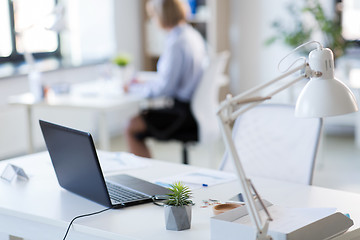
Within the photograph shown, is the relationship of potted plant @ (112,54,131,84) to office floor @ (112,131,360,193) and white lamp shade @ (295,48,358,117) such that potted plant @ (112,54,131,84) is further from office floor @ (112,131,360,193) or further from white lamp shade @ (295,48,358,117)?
white lamp shade @ (295,48,358,117)

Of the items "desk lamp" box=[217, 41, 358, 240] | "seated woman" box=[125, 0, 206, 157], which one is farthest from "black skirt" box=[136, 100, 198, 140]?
"desk lamp" box=[217, 41, 358, 240]

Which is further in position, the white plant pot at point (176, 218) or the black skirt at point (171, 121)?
the black skirt at point (171, 121)

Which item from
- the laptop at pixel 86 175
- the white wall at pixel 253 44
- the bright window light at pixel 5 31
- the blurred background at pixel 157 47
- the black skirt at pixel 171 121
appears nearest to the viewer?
the laptop at pixel 86 175

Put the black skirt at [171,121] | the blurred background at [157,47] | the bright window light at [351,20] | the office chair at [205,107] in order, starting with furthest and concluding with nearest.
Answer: the bright window light at [351,20] < the blurred background at [157,47] < the black skirt at [171,121] < the office chair at [205,107]

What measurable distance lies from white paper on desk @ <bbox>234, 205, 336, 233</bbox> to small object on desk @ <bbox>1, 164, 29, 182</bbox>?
920mm

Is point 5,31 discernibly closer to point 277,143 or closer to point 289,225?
point 277,143

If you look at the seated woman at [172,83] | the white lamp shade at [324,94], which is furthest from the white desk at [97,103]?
the white lamp shade at [324,94]

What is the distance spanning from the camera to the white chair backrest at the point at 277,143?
87.5 inches

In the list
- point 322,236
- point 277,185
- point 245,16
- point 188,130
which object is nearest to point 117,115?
point 245,16

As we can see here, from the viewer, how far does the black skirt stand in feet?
12.6

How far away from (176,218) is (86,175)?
0.35 meters

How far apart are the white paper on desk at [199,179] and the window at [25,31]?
9.85 ft

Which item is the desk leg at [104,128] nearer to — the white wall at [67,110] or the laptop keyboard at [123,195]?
the white wall at [67,110]

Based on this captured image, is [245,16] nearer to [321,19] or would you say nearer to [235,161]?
[321,19]
